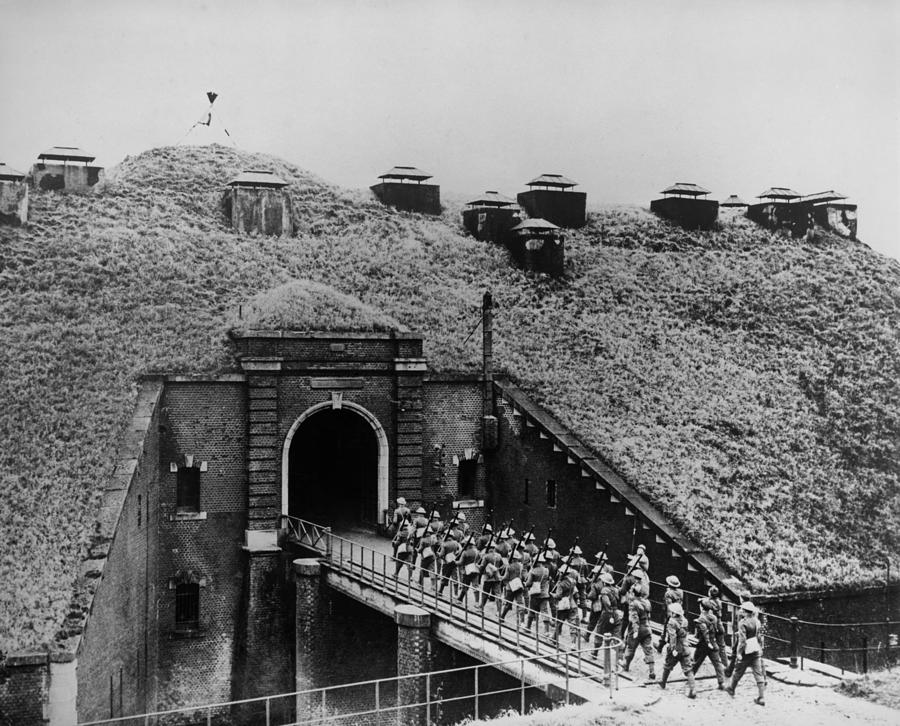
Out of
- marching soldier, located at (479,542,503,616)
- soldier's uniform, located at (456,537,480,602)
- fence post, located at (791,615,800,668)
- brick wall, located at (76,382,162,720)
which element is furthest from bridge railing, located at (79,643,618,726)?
fence post, located at (791,615,800,668)

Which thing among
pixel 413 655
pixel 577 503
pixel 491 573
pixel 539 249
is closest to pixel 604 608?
pixel 491 573

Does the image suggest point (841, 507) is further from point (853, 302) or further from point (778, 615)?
point (853, 302)

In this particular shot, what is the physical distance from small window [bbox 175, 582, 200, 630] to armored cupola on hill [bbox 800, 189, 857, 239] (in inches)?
1188

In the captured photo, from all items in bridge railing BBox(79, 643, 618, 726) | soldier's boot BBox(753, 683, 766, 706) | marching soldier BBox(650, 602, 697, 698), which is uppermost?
marching soldier BBox(650, 602, 697, 698)

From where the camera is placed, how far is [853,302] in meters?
37.2

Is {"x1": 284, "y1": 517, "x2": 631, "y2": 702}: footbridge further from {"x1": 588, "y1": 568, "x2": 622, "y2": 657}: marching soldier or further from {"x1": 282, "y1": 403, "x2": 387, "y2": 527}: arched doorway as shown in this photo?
{"x1": 282, "y1": 403, "x2": 387, "y2": 527}: arched doorway

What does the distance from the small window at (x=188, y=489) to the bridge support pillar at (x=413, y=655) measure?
8.40m

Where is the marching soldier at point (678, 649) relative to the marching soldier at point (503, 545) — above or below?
below

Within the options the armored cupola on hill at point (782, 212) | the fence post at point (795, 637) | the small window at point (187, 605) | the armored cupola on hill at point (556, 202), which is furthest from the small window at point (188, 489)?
the armored cupola on hill at point (782, 212)

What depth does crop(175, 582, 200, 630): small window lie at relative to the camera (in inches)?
1006

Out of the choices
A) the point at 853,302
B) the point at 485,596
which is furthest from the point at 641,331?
the point at 485,596

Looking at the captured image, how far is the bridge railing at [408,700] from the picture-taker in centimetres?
1576

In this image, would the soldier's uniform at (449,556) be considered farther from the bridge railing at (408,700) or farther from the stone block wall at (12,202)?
the stone block wall at (12,202)

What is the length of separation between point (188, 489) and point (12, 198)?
42.4 feet
